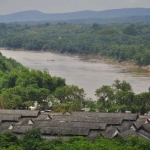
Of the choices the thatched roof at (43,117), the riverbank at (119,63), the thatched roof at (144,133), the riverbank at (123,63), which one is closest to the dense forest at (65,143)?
the thatched roof at (144,133)

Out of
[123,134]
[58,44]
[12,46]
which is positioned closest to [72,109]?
[123,134]

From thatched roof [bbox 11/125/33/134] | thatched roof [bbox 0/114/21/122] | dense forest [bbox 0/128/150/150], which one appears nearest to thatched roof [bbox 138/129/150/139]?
dense forest [bbox 0/128/150/150]

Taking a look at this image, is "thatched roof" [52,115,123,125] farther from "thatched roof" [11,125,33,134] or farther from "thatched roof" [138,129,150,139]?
"thatched roof" [11,125,33,134]

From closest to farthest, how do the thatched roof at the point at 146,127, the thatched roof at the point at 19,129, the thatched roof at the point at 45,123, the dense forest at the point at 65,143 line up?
the dense forest at the point at 65,143, the thatched roof at the point at 19,129, the thatched roof at the point at 146,127, the thatched roof at the point at 45,123

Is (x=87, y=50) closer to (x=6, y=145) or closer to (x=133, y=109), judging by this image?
(x=133, y=109)

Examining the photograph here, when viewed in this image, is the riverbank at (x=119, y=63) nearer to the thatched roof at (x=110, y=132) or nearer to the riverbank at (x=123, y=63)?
the riverbank at (x=123, y=63)

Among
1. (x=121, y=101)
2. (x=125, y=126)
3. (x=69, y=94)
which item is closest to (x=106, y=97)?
(x=121, y=101)
